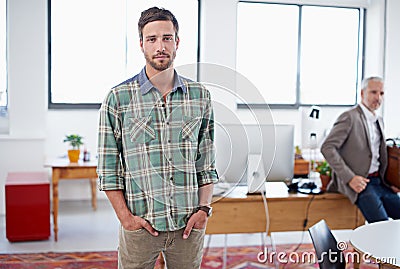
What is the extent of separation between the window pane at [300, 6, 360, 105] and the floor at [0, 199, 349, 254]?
2.67 metres

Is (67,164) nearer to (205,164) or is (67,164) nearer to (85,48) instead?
(85,48)

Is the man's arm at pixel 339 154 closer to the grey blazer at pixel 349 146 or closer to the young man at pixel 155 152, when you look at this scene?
the grey blazer at pixel 349 146

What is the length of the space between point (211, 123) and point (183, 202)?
0.32 meters

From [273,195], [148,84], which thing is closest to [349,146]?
[273,195]

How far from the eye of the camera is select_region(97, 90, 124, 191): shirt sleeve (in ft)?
6.13

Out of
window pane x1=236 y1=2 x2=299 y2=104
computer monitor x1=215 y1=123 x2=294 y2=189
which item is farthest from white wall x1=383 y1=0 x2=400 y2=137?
computer monitor x1=215 y1=123 x2=294 y2=189

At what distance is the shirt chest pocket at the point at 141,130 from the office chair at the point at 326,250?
2.83 feet

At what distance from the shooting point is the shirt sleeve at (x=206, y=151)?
6.47ft

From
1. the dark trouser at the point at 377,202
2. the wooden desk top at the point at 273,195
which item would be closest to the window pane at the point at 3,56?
the wooden desk top at the point at 273,195

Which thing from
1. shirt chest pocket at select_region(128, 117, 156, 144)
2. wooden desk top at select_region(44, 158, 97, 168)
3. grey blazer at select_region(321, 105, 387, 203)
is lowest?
wooden desk top at select_region(44, 158, 97, 168)

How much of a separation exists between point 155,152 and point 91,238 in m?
2.88

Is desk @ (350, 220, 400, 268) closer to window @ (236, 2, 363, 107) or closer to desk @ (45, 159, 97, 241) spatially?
desk @ (45, 159, 97, 241)

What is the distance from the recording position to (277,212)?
11.5ft

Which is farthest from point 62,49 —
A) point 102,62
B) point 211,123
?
point 211,123
